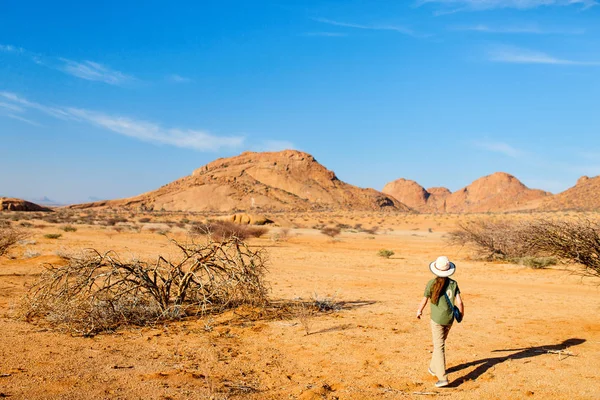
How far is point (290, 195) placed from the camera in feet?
333

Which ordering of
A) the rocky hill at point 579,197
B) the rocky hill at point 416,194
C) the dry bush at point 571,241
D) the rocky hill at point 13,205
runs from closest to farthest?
the dry bush at point 571,241, the rocky hill at point 13,205, the rocky hill at point 579,197, the rocky hill at point 416,194

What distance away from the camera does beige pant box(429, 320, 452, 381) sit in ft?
19.7

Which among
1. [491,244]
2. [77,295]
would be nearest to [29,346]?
[77,295]

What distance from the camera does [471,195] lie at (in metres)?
167

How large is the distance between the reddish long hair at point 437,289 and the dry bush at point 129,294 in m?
4.26

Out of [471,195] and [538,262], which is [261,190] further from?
[471,195]

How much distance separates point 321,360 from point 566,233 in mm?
5982

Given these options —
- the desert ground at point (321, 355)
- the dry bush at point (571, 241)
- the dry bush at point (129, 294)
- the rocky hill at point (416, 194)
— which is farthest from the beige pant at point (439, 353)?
the rocky hill at point (416, 194)

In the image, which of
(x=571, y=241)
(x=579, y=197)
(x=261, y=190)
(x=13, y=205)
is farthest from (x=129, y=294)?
(x=579, y=197)

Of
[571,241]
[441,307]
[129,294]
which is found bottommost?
[129,294]

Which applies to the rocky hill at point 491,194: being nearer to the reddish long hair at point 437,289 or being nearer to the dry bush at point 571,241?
the dry bush at point 571,241

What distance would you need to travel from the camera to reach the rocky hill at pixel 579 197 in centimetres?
7945

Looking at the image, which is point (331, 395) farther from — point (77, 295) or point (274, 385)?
point (77, 295)

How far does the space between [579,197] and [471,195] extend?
8276 centimetres
